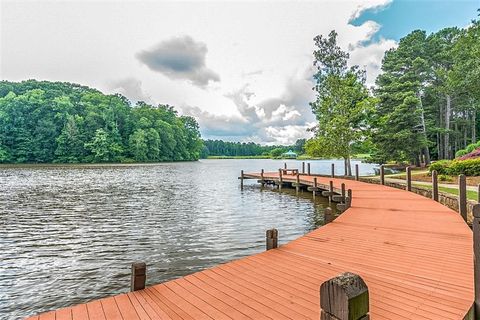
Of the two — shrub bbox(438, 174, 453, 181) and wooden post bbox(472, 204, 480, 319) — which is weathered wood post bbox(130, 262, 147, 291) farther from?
shrub bbox(438, 174, 453, 181)

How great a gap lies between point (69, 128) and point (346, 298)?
241 ft

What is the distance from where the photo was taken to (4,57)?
50094 millimetres

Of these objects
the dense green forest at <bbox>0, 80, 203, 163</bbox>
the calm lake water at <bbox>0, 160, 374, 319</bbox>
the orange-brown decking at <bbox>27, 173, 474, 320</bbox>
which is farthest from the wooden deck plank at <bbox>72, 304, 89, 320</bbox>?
the dense green forest at <bbox>0, 80, 203, 163</bbox>

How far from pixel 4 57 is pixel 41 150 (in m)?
20.7

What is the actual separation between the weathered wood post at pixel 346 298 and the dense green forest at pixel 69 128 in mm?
71244

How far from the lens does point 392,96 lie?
29766 mm

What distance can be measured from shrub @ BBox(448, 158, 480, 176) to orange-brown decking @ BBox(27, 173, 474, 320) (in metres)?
13.2

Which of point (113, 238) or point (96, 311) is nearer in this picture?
point (96, 311)

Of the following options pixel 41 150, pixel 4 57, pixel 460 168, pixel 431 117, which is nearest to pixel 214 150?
pixel 41 150

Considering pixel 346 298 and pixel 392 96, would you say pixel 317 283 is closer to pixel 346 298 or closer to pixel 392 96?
pixel 346 298

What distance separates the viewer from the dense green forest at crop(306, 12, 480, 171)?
2539cm

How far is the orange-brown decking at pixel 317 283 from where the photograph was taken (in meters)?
3.37

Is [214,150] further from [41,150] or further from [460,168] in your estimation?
[460,168]

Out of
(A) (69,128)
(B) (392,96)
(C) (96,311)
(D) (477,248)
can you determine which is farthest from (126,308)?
(A) (69,128)
